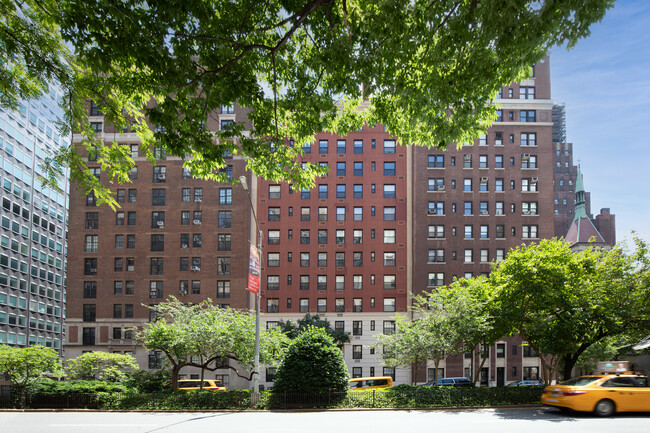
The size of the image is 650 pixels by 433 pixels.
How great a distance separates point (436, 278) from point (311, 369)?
35540 millimetres

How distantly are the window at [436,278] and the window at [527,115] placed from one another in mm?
21267

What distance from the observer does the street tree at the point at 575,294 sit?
2330 centimetres

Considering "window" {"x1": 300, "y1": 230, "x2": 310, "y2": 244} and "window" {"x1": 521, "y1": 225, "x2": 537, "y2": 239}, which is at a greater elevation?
"window" {"x1": 521, "y1": 225, "x2": 537, "y2": 239}

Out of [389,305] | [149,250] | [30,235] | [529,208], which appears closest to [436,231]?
[389,305]

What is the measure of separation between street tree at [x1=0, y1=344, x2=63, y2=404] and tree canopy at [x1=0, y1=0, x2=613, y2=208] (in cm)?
1979

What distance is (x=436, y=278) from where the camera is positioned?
56.2m

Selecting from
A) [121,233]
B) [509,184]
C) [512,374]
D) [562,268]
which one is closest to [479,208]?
[509,184]

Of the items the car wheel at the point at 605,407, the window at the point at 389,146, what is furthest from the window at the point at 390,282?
the car wheel at the point at 605,407

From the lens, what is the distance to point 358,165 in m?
57.8

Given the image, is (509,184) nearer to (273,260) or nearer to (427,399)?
(273,260)

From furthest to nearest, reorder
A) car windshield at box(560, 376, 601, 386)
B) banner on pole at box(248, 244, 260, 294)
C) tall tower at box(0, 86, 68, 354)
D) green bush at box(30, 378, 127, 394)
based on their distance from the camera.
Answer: tall tower at box(0, 86, 68, 354), green bush at box(30, 378, 127, 394), banner on pole at box(248, 244, 260, 294), car windshield at box(560, 376, 601, 386)

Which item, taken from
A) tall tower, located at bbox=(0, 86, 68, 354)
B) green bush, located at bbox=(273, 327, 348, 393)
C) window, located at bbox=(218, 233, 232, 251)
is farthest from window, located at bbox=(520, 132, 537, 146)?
tall tower, located at bbox=(0, 86, 68, 354)

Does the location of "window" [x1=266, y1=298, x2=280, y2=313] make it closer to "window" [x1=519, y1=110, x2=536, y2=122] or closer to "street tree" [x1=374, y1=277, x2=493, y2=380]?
"street tree" [x1=374, y1=277, x2=493, y2=380]

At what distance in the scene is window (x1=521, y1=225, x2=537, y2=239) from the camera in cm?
5700
